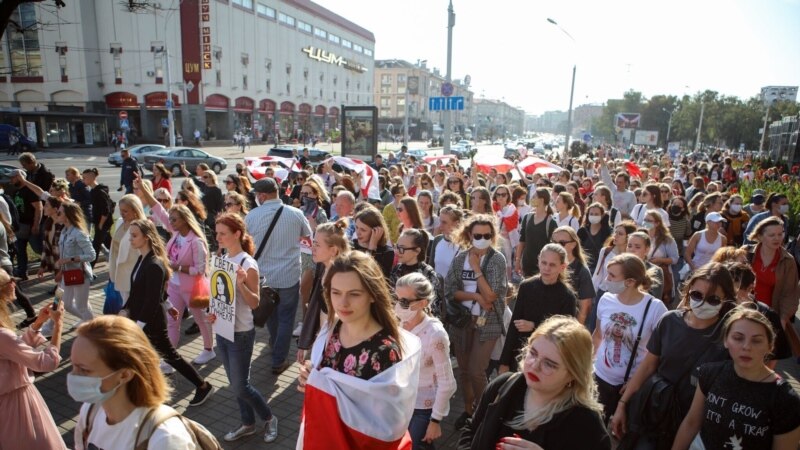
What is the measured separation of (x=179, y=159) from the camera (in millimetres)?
27750

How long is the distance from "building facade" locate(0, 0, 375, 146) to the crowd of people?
34.8m

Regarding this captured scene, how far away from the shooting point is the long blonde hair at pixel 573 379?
2021 mm

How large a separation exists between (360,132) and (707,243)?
1437 centimetres

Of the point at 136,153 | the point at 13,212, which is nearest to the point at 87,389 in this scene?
the point at 13,212

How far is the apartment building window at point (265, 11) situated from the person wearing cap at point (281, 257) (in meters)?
54.3

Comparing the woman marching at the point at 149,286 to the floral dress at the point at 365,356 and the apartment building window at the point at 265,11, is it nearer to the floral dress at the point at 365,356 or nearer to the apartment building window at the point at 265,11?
the floral dress at the point at 365,356

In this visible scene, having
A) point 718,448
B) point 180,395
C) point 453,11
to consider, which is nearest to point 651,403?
point 718,448

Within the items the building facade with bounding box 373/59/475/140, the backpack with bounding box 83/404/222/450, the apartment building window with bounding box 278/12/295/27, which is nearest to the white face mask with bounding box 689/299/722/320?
the backpack with bounding box 83/404/222/450

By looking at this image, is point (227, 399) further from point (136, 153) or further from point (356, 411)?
point (136, 153)

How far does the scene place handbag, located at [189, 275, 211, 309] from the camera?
176 inches

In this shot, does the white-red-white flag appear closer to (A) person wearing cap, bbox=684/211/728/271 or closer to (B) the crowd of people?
(B) the crowd of people

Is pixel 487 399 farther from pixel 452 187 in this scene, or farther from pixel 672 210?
pixel 452 187

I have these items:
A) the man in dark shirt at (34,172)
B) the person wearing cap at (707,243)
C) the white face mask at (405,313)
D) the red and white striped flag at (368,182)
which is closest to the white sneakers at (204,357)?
the white face mask at (405,313)

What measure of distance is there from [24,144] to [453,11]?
3054 centimetres
